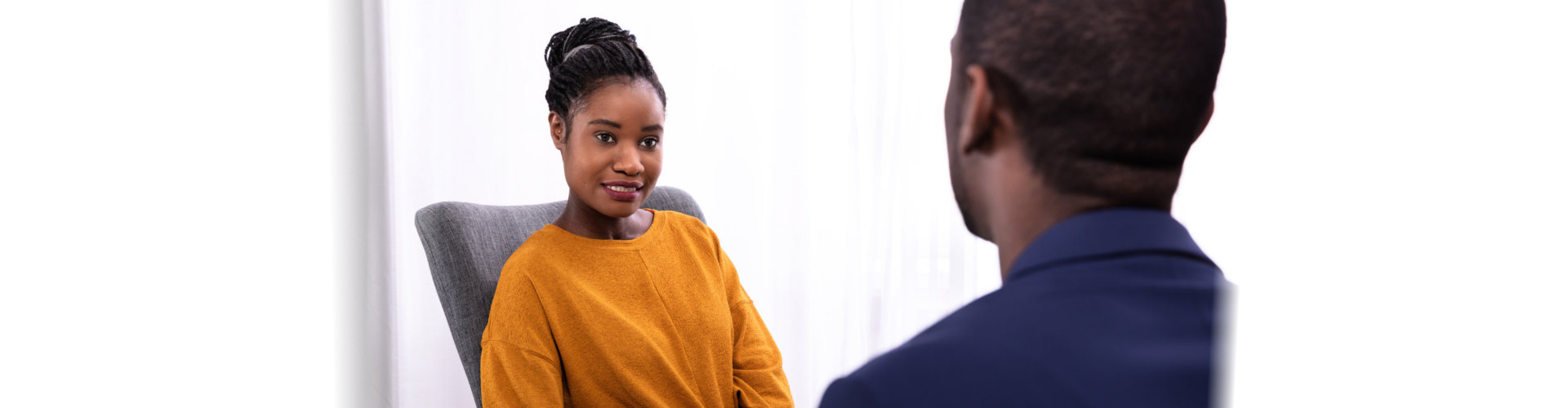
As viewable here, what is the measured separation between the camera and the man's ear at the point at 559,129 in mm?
1146

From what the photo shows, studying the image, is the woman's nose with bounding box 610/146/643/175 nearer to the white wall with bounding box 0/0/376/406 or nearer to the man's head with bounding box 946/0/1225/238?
the man's head with bounding box 946/0/1225/238

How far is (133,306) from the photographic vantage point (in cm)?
164

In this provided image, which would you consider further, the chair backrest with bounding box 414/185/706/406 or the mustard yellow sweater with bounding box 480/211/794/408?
the chair backrest with bounding box 414/185/706/406

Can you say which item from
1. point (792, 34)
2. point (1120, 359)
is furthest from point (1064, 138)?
point (792, 34)

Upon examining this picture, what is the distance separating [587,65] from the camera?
1122 millimetres

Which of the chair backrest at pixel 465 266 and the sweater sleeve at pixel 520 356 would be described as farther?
the chair backrest at pixel 465 266

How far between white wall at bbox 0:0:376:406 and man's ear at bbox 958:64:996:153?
62.8 inches

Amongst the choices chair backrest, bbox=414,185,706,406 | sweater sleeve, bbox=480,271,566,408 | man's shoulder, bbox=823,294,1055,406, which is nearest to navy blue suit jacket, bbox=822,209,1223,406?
man's shoulder, bbox=823,294,1055,406

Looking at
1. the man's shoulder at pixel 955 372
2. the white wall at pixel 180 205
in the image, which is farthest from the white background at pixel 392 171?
the man's shoulder at pixel 955 372

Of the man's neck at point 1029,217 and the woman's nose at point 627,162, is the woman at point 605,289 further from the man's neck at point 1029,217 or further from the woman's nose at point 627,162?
the man's neck at point 1029,217

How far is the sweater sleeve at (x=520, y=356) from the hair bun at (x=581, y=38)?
11.5 inches

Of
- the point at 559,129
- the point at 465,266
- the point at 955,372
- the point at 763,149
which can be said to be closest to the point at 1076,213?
the point at 955,372

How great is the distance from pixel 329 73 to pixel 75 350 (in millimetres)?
702

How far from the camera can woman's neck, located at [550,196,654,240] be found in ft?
3.84
